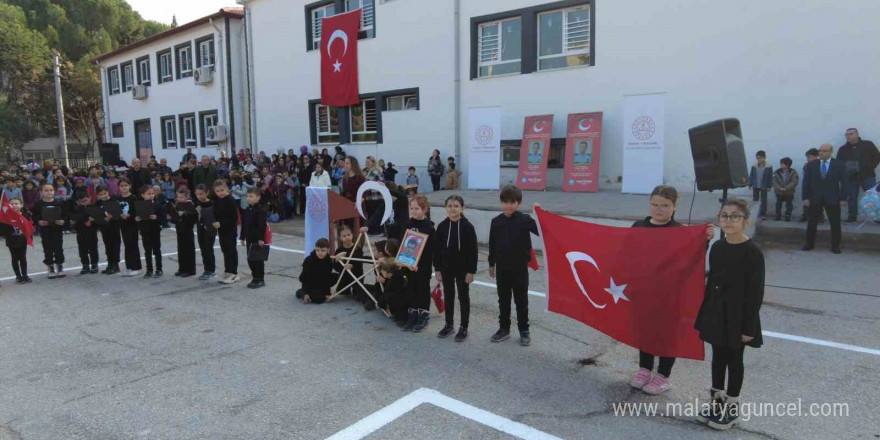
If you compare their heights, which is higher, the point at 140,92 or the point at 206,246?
the point at 140,92

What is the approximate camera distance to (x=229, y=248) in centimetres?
841

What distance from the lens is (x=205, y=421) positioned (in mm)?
3877

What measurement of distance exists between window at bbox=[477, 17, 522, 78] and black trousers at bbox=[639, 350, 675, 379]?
12388 millimetres

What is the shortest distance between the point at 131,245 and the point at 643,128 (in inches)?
425

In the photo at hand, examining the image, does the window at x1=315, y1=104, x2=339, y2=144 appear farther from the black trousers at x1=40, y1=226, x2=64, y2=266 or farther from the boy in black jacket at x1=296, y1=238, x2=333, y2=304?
the boy in black jacket at x1=296, y1=238, x2=333, y2=304

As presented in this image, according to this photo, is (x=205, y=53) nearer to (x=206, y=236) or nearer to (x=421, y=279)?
(x=206, y=236)

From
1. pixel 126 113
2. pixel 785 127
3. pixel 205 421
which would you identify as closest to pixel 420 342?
pixel 205 421

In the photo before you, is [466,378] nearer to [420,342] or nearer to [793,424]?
[420,342]

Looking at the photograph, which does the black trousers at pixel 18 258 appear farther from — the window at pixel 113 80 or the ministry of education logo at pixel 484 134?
the window at pixel 113 80

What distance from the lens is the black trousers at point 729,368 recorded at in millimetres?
3668

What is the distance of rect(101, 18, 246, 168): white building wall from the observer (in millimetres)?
23484

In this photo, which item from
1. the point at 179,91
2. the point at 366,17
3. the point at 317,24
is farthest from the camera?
the point at 179,91

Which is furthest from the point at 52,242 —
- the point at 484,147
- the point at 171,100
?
the point at 171,100

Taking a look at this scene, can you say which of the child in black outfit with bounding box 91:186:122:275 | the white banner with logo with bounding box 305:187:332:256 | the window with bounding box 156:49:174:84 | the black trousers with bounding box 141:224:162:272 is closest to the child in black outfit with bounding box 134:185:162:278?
the black trousers with bounding box 141:224:162:272
